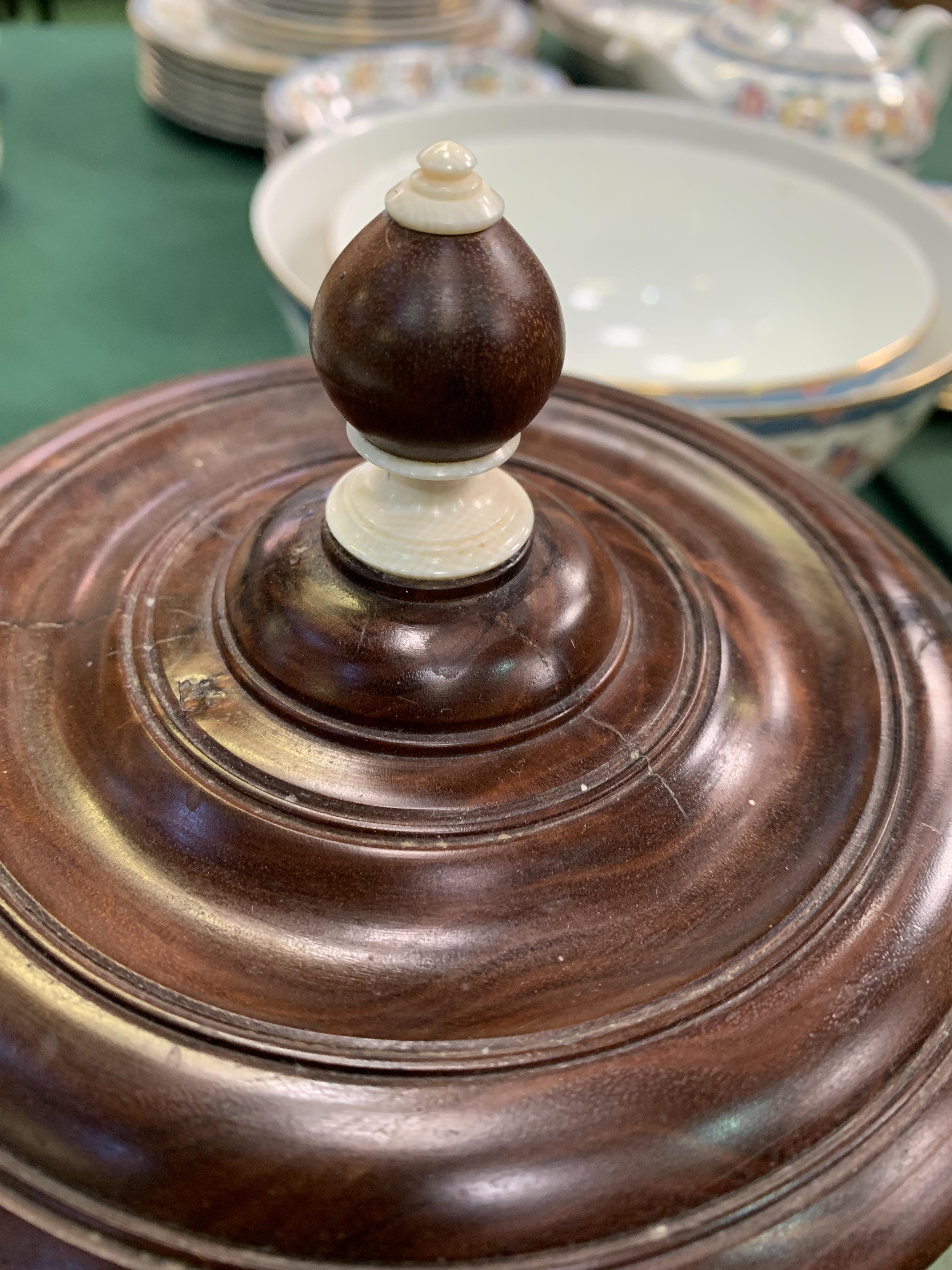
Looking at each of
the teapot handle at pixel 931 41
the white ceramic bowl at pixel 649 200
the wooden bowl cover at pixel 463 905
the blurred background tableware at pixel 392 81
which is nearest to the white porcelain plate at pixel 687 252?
the white ceramic bowl at pixel 649 200

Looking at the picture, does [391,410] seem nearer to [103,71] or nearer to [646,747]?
[646,747]

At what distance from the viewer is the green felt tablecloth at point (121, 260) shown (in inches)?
48.5

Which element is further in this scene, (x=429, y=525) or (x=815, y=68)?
(x=815, y=68)

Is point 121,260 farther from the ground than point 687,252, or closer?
closer

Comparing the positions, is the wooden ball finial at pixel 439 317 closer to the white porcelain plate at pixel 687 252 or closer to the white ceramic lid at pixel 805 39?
the white porcelain plate at pixel 687 252

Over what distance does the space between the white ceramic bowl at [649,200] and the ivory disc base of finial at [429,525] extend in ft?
2.52

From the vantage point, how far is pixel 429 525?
497 millimetres

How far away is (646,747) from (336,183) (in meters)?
1.05

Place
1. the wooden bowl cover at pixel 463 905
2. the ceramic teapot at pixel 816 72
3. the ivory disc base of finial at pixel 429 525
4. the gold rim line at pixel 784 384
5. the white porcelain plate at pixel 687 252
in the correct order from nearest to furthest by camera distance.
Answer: the wooden bowl cover at pixel 463 905 → the ivory disc base of finial at pixel 429 525 → the gold rim line at pixel 784 384 → the white porcelain plate at pixel 687 252 → the ceramic teapot at pixel 816 72

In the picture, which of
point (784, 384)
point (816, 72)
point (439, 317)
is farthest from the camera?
point (816, 72)

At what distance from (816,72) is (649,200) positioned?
1.20ft

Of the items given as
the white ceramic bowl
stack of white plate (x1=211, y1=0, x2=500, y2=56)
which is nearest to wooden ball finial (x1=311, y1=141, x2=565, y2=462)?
the white ceramic bowl

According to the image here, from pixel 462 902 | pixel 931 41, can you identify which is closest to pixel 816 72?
pixel 931 41

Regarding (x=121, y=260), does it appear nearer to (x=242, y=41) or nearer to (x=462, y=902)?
(x=242, y=41)
